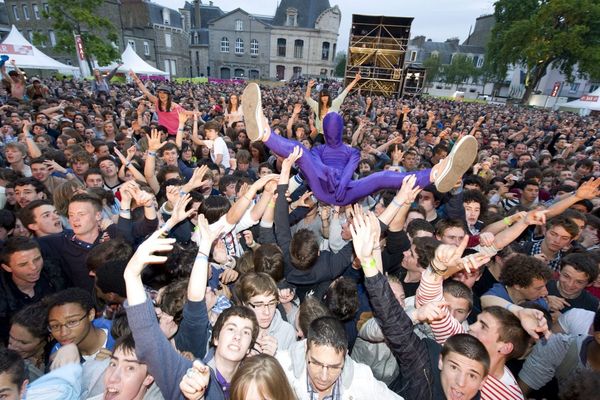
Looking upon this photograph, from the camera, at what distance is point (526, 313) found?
196 centimetres

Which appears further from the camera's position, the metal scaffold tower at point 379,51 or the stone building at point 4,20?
the stone building at point 4,20

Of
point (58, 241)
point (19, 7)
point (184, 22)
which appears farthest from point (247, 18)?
point (58, 241)

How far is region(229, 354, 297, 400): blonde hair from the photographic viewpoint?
1547mm

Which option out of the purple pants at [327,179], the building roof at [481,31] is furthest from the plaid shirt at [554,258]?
the building roof at [481,31]

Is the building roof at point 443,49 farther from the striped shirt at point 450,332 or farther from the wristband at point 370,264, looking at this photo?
the wristband at point 370,264

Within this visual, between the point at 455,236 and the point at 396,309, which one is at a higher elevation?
the point at 396,309

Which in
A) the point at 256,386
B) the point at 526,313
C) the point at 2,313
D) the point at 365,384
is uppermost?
the point at 526,313

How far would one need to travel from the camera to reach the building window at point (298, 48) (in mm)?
48500

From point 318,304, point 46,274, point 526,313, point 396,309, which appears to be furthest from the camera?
point 46,274

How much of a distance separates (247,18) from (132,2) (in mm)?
15369

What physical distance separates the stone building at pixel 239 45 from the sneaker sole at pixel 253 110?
50.2 metres

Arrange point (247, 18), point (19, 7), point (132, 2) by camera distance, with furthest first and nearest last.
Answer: point (247, 18) → point (132, 2) → point (19, 7)

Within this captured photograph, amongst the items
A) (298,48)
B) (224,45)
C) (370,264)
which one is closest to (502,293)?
(370,264)

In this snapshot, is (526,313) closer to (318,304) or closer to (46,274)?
(318,304)
